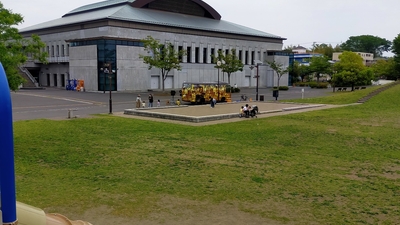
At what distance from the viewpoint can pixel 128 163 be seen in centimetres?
1302

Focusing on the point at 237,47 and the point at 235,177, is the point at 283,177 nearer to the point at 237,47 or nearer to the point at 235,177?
the point at 235,177

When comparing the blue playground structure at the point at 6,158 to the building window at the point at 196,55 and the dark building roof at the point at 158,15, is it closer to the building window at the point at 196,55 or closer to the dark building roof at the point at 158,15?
the dark building roof at the point at 158,15

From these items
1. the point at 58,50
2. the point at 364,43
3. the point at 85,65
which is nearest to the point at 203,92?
the point at 85,65

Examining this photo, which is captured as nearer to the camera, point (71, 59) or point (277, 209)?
point (277, 209)

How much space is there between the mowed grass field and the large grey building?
1213 inches

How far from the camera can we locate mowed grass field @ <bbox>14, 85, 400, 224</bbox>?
9094mm

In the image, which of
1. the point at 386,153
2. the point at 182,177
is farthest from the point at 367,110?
the point at 182,177

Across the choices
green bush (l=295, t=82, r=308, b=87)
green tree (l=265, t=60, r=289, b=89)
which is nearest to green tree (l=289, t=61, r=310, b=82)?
green bush (l=295, t=82, r=308, b=87)

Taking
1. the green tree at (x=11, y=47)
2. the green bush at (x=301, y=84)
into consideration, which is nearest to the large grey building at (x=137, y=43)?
the green bush at (x=301, y=84)

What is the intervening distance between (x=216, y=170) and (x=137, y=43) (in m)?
45.4

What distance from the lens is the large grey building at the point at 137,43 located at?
53406 mm

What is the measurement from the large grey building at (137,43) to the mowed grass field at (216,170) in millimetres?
30817

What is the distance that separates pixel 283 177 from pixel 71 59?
169 feet

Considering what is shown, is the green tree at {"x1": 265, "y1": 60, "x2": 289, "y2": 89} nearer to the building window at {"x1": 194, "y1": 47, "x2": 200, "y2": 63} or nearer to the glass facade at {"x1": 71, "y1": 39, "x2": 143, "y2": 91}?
the building window at {"x1": 194, "y1": 47, "x2": 200, "y2": 63}
